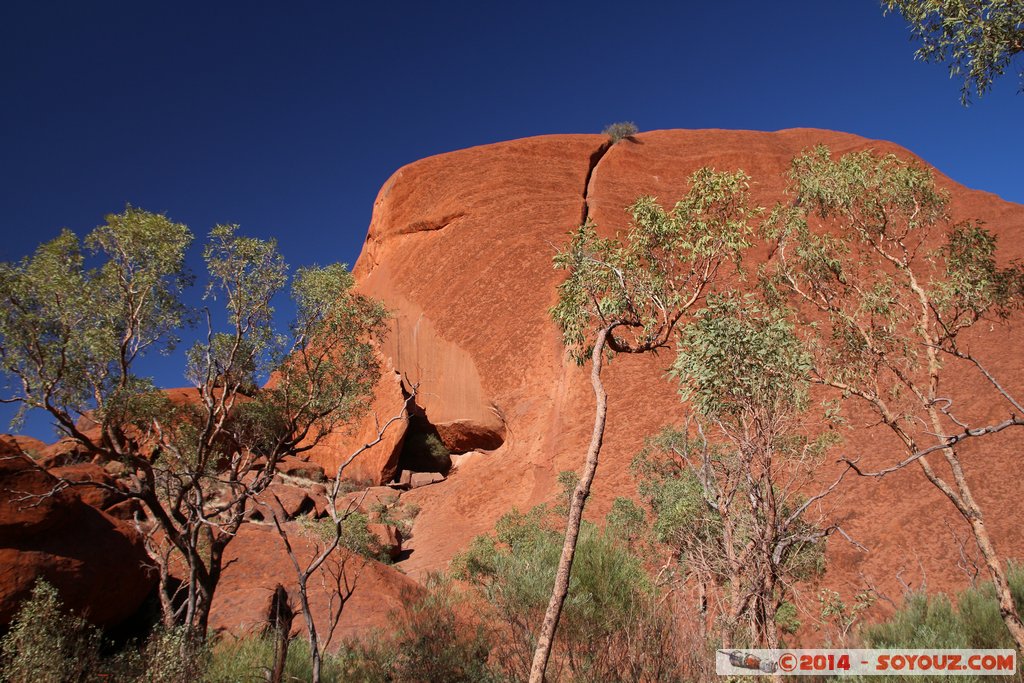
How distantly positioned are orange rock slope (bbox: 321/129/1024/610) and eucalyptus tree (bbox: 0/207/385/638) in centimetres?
528

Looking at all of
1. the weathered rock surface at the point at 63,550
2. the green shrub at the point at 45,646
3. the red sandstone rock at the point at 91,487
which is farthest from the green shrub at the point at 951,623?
the red sandstone rock at the point at 91,487

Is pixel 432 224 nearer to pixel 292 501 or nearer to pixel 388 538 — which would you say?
pixel 292 501

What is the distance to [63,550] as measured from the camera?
1099 cm

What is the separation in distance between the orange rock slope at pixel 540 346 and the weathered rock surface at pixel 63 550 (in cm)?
959

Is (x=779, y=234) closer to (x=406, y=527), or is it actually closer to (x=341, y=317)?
(x=341, y=317)

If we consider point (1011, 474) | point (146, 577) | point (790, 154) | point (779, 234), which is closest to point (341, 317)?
point (146, 577)

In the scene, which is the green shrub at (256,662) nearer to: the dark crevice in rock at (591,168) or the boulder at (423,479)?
the boulder at (423,479)

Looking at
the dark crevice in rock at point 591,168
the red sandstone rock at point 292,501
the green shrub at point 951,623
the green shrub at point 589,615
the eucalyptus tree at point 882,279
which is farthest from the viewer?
the dark crevice in rock at point 591,168

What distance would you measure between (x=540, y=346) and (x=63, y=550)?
63.7 feet

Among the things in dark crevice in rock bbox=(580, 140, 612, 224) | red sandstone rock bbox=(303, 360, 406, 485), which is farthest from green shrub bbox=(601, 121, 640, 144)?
red sandstone rock bbox=(303, 360, 406, 485)

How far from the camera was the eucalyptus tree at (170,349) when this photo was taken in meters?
10.7

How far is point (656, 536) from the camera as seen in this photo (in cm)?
1498

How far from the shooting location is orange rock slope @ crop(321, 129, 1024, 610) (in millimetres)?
15359

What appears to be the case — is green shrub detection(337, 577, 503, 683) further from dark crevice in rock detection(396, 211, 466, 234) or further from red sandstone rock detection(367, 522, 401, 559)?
dark crevice in rock detection(396, 211, 466, 234)
